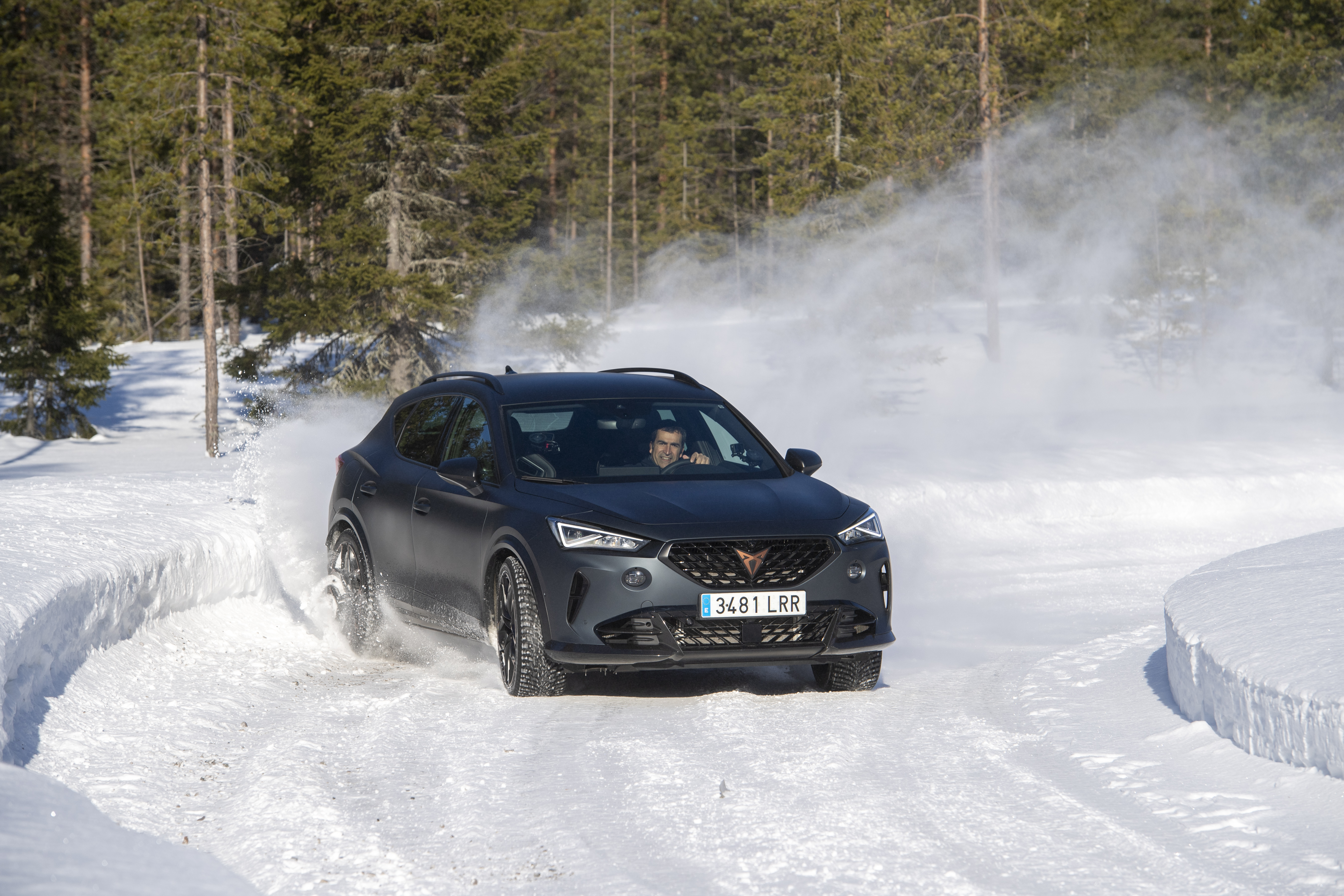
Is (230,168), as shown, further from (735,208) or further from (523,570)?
(735,208)

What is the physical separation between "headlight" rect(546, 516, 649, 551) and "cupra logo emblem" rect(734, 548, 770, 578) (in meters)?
0.43

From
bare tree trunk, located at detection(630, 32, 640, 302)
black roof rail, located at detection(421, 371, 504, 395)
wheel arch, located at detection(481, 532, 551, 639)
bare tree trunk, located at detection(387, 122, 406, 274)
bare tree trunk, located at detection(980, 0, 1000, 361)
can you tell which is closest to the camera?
wheel arch, located at detection(481, 532, 551, 639)

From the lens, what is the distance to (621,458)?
7.76m

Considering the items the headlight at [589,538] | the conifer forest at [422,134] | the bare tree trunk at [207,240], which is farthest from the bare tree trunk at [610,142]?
the headlight at [589,538]

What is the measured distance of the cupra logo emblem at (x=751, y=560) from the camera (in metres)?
6.81

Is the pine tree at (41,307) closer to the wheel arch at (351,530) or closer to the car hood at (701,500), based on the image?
the wheel arch at (351,530)

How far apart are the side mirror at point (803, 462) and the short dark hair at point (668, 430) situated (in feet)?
1.86

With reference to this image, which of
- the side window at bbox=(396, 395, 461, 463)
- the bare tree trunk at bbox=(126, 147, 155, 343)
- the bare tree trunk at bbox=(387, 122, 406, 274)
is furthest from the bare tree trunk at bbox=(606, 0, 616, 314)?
the side window at bbox=(396, 395, 461, 463)

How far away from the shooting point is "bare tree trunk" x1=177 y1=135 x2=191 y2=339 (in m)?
27.1

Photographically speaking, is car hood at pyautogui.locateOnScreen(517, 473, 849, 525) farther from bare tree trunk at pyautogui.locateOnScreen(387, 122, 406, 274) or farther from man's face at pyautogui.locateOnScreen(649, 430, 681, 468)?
bare tree trunk at pyautogui.locateOnScreen(387, 122, 406, 274)

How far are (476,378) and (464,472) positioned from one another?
1228mm

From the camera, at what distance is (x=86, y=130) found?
54.8 meters

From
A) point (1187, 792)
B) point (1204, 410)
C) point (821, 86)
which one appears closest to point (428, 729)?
point (1187, 792)

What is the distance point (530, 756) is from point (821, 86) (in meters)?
32.8
